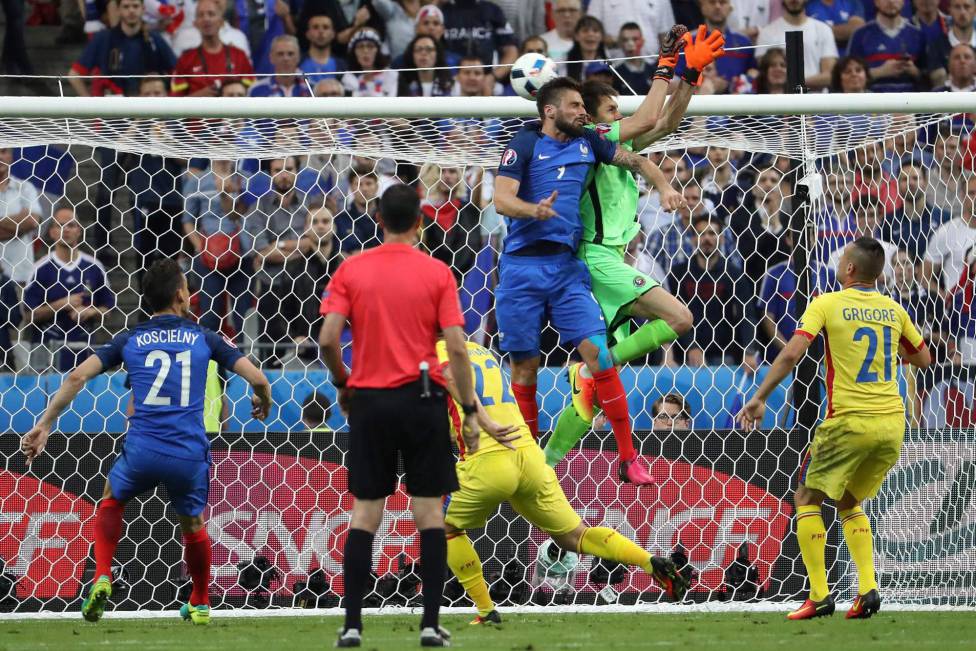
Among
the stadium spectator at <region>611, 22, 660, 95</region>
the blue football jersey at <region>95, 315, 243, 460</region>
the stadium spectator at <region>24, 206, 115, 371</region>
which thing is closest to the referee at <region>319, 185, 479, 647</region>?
the blue football jersey at <region>95, 315, 243, 460</region>

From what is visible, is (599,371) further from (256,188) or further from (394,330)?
(256,188)

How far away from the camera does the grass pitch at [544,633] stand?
6.12m

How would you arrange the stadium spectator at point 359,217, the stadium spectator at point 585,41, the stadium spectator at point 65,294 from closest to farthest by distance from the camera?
1. the stadium spectator at point 65,294
2. the stadium spectator at point 359,217
3. the stadium spectator at point 585,41

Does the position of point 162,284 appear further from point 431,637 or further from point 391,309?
point 431,637

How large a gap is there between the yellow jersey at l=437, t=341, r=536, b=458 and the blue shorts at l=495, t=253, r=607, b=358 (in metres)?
0.70

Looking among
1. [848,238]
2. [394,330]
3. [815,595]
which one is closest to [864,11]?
[848,238]

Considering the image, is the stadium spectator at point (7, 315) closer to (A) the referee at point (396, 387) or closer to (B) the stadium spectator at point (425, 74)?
(B) the stadium spectator at point (425, 74)

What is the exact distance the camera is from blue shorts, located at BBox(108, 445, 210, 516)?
723 cm

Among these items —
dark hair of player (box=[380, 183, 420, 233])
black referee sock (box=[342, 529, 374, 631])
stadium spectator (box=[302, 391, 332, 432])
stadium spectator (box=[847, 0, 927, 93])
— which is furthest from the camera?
stadium spectator (box=[847, 0, 927, 93])

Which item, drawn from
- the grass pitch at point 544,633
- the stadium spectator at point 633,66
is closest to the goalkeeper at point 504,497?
the grass pitch at point 544,633

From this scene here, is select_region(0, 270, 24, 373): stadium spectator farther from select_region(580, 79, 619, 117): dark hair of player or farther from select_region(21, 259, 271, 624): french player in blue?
select_region(580, 79, 619, 117): dark hair of player

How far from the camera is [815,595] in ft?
24.3

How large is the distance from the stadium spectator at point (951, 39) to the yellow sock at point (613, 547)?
857 cm

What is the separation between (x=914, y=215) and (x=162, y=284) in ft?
18.1
